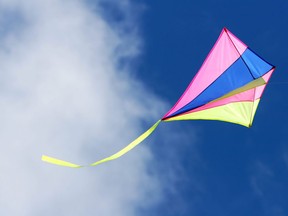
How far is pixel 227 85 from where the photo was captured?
15086mm

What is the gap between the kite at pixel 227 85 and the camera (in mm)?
14672

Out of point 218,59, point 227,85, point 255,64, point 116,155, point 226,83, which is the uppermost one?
point 218,59

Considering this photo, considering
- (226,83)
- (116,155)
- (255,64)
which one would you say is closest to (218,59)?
(226,83)

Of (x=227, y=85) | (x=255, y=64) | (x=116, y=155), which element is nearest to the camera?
(x=116, y=155)

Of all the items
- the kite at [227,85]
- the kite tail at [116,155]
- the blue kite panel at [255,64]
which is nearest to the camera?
the kite tail at [116,155]

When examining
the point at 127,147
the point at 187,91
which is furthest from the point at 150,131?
the point at 187,91

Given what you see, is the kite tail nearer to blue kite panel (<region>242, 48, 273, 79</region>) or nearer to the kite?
the kite

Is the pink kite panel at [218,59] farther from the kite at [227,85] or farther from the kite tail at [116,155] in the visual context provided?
the kite tail at [116,155]

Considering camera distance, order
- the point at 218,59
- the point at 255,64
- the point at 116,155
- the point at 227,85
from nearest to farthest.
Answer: the point at 116,155, the point at 227,85, the point at 255,64, the point at 218,59

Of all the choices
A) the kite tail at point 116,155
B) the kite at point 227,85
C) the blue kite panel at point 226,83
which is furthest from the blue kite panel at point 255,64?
the kite tail at point 116,155

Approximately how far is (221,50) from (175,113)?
315 cm

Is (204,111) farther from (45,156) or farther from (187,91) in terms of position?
(45,156)

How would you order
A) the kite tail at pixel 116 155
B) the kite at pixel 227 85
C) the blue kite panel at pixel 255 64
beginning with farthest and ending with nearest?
the blue kite panel at pixel 255 64 < the kite at pixel 227 85 < the kite tail at pixel 116 155

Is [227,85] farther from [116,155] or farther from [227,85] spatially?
[116,155]
